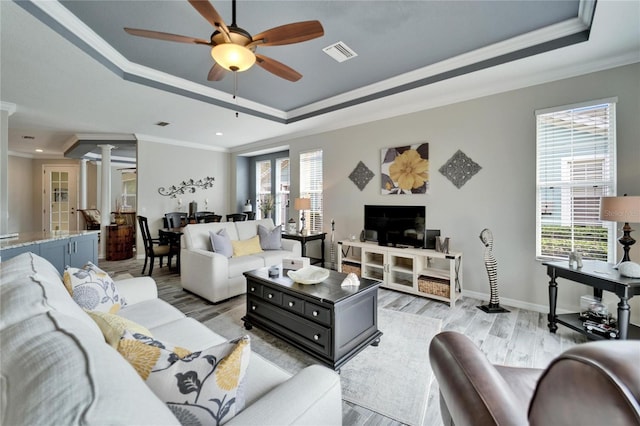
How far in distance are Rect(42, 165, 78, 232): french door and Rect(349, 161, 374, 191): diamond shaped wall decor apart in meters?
8.97

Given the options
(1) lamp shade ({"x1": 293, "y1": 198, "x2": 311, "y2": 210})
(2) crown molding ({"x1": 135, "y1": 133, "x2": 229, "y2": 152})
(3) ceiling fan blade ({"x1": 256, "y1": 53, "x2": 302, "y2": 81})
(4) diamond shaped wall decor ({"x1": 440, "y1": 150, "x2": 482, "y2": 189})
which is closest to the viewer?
(3) ceiling fan blade ({"x1": 256, "y1": 53, "x2": 302, "y2": 81})

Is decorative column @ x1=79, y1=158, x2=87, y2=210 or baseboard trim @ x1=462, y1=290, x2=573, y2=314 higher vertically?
decorative column @ x1=79, y1=158, x2=87, y2=210

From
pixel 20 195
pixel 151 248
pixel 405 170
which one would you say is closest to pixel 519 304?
pixel 405 170

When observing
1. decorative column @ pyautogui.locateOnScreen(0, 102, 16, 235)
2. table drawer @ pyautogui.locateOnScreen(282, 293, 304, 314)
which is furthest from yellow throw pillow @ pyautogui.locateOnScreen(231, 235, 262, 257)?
decorative column @ pyautogui.locateOnScreen(0, 102, 16, 235)

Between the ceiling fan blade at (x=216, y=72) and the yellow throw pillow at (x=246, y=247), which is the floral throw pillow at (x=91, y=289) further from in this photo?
the yellow throw pillow at (x=246, y=247)

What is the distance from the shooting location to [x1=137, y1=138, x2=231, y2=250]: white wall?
19.9ft

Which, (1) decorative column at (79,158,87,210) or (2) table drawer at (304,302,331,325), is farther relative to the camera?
(1) decorative column at (79,158,87,210)

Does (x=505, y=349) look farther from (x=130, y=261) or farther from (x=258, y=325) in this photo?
(x=130, y=261)

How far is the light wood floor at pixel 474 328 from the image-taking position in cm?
175

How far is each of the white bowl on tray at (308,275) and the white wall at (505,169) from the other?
86.6 inches

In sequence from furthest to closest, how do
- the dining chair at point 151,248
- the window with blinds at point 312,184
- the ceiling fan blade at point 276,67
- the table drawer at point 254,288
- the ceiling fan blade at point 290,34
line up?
the window with blinds at point 312,184 → the dining chair at point 151,248 → the table drawer at point 254,288 → the ceiling fan blade at point 276,67 → the ceiling fan blade at point 290,34

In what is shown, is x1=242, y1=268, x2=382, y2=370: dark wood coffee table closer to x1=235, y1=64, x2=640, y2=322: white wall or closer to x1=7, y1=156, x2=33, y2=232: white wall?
x1=235, y1=64, x2=640, y2=322: white wall

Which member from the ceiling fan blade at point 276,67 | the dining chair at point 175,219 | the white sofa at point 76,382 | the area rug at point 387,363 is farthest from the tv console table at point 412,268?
the dining chair at point 175,219

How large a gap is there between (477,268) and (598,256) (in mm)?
1172
